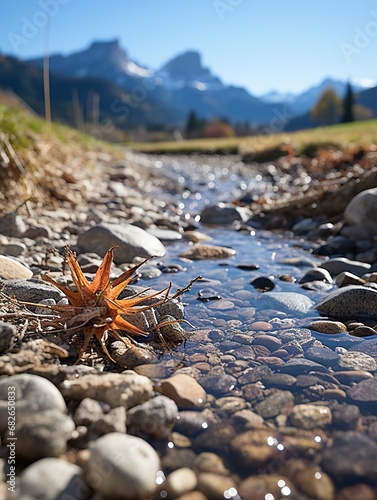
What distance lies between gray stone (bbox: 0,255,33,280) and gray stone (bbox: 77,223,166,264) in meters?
1.02

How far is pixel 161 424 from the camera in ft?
5.76

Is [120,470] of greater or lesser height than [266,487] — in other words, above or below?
above

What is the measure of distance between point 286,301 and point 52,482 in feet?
7.13

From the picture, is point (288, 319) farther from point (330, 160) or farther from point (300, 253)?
point (330, 160)

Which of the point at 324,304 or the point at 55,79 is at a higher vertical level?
the point at 55,79

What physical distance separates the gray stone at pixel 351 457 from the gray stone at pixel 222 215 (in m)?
5.01

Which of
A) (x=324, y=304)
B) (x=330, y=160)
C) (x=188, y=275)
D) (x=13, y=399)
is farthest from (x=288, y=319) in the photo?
(x=330, y=160)

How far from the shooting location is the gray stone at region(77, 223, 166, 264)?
13.9ft

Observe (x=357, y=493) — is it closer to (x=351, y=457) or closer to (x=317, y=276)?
(x=351, y=457)

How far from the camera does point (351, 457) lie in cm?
163

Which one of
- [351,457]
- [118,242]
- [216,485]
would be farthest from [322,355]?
[118,242]

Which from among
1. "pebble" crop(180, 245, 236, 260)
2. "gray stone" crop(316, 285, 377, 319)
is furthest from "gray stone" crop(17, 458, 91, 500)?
A: "pebble" crop(180, 245, 236, 260)

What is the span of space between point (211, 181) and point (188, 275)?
33.7ft

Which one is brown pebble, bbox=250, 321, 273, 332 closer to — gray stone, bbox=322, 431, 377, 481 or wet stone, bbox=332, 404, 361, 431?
wet stone, bbox=332, 404, 361, 431
